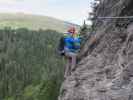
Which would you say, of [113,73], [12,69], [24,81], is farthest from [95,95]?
[12,69]

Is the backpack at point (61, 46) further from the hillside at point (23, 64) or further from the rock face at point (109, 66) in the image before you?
the hillside at point (23, 64)

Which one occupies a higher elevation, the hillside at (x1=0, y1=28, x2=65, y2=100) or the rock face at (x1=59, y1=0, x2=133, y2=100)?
the rock face at (x1=59, y1=0, x2=133, y2=100)

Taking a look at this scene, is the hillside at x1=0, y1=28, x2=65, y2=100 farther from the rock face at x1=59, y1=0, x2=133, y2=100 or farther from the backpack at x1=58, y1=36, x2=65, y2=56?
the rock face at x1=59, y1=0, x2=133, y2=100

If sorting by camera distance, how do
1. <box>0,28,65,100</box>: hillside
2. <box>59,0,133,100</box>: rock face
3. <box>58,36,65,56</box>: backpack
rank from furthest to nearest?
<box>0,28,65,100</box>: hillside
<box>58,36,65,56</box>: backpack
<box>59,0,133,100</box>: rock face

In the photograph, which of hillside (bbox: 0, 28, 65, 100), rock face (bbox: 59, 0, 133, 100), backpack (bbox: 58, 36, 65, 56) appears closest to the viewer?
rock face (bbox: 59, 0, 133, 100)

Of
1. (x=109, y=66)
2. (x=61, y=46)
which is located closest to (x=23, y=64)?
(x=61, y=46)

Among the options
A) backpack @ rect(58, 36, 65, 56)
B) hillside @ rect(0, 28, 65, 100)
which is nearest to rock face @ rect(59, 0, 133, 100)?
backpack @ rect(58, 36, 65, 56)

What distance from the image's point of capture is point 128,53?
12.2 metres

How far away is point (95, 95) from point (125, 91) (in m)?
1.27

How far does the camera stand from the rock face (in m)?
11.3

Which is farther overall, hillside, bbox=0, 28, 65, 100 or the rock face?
hillside, bbox=0, 28, 65, 100

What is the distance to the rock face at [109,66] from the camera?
11318 millimetres

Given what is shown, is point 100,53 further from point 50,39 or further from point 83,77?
point 50,39

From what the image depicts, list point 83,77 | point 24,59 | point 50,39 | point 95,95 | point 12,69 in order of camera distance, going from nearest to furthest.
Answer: point 95,95 → point 83,77 → point 12,69 → point 24,59 → point 50,39
